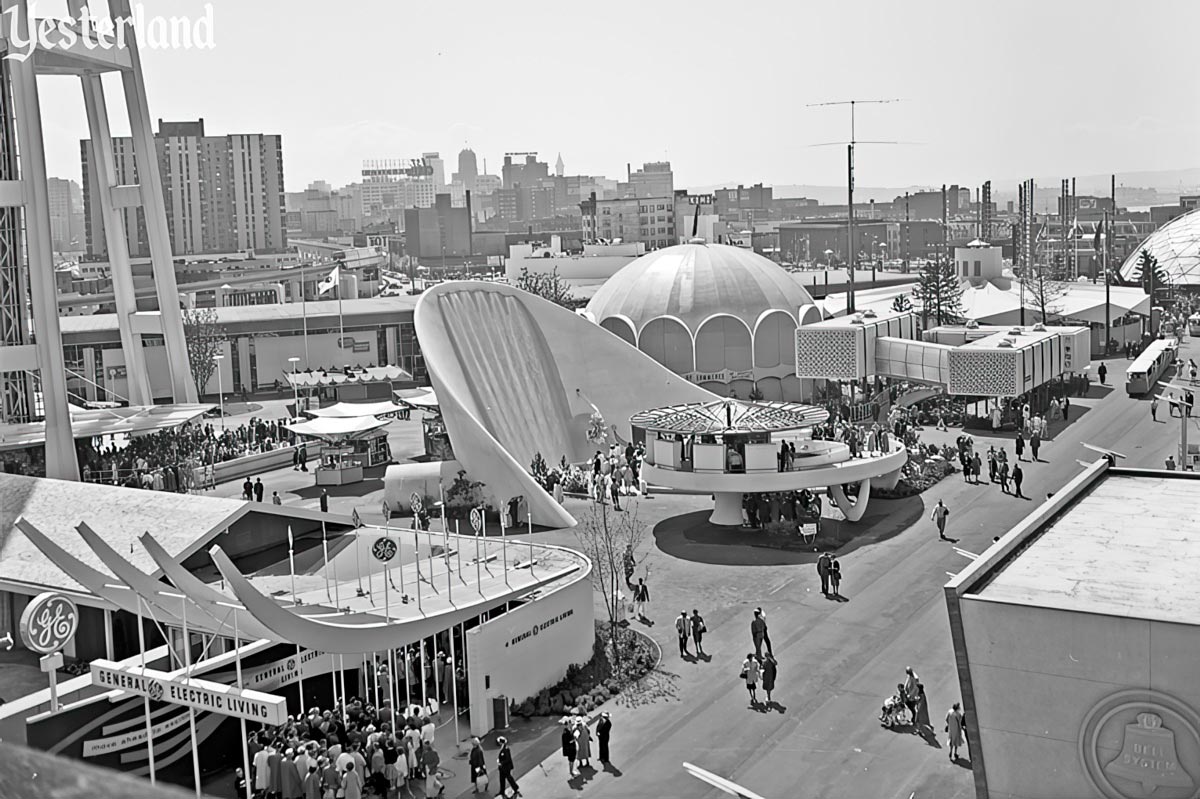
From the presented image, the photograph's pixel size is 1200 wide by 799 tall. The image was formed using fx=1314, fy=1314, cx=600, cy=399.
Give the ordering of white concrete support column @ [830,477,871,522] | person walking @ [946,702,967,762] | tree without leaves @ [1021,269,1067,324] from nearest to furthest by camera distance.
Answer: person walking @ [946,702,967,762] < white concrete support column @ [830,477,871,522] < tree without leaves @ [1021,269,1067,324]

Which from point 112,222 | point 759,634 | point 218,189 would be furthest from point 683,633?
point 218,189

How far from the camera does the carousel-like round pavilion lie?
3027 centimetres

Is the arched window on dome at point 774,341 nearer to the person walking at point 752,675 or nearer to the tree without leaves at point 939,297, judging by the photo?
the tree without leaves at point 939,297

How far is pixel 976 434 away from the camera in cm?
4259

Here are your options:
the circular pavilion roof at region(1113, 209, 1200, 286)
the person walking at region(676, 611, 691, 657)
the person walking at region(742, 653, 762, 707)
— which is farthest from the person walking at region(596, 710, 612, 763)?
the circular pavilion roof at region(1113, 209, 1200, 286)

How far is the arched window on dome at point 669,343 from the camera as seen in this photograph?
165 ft

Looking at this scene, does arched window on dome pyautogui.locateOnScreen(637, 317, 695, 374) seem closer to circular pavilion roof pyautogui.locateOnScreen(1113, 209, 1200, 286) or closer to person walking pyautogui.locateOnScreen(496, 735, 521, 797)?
person walking pyautogui.locateOnScreen(496, 735, 521, 797)

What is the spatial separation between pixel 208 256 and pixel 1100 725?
131270 mm

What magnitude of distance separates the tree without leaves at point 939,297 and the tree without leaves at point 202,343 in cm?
3178

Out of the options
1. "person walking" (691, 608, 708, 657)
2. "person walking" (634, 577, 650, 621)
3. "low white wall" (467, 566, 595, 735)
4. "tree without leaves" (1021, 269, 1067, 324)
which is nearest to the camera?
"low white wall" (467, 566, 595, 735)

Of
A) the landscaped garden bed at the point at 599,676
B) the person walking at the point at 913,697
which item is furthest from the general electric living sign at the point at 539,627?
the person walking at the point at 913,697

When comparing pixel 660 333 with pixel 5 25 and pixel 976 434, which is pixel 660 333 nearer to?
pixel 976 434

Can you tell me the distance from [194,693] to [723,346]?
37.1 meters

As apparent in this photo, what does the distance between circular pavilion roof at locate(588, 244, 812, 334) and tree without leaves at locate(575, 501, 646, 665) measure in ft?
58.7
